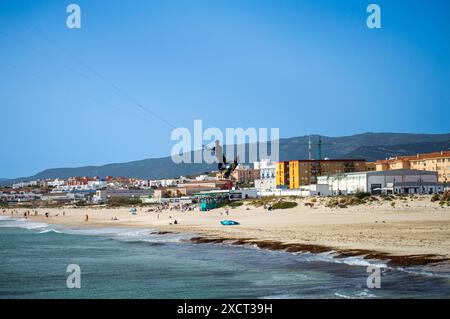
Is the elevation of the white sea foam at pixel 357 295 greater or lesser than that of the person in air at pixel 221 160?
lesser

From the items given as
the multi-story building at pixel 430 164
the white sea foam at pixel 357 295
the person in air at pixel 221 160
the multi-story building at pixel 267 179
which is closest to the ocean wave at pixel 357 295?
the white sea foam at pixel 357 295

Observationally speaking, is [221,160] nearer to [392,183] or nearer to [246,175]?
[392,183]

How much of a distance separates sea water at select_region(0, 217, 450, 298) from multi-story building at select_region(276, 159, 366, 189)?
2402 inches

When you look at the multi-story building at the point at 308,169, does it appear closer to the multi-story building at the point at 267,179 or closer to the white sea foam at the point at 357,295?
the multi-story building at the point at 267,179

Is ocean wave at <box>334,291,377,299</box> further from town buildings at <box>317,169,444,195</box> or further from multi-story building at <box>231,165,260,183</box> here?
multi-story building at <box>231,165,260,183</box>

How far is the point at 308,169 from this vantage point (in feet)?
312

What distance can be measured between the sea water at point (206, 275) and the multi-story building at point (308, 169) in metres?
61.0

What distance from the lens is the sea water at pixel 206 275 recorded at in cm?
1847

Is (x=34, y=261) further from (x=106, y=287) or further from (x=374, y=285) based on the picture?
(x=374, y=285)

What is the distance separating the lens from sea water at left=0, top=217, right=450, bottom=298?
60.6ft

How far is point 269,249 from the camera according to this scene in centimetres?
3014

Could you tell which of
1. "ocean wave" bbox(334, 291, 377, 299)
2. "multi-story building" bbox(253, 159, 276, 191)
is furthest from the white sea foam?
"multi-story building" bbox(253, 159, 276, 191)

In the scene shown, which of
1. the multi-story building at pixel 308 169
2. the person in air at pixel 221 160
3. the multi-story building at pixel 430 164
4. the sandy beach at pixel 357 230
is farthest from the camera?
the multi-story building at pixel 308 169

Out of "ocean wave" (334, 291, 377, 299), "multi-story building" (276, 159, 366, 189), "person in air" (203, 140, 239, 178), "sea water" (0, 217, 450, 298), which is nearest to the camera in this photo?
"ocean wave" (334, 291, 377, 299)
